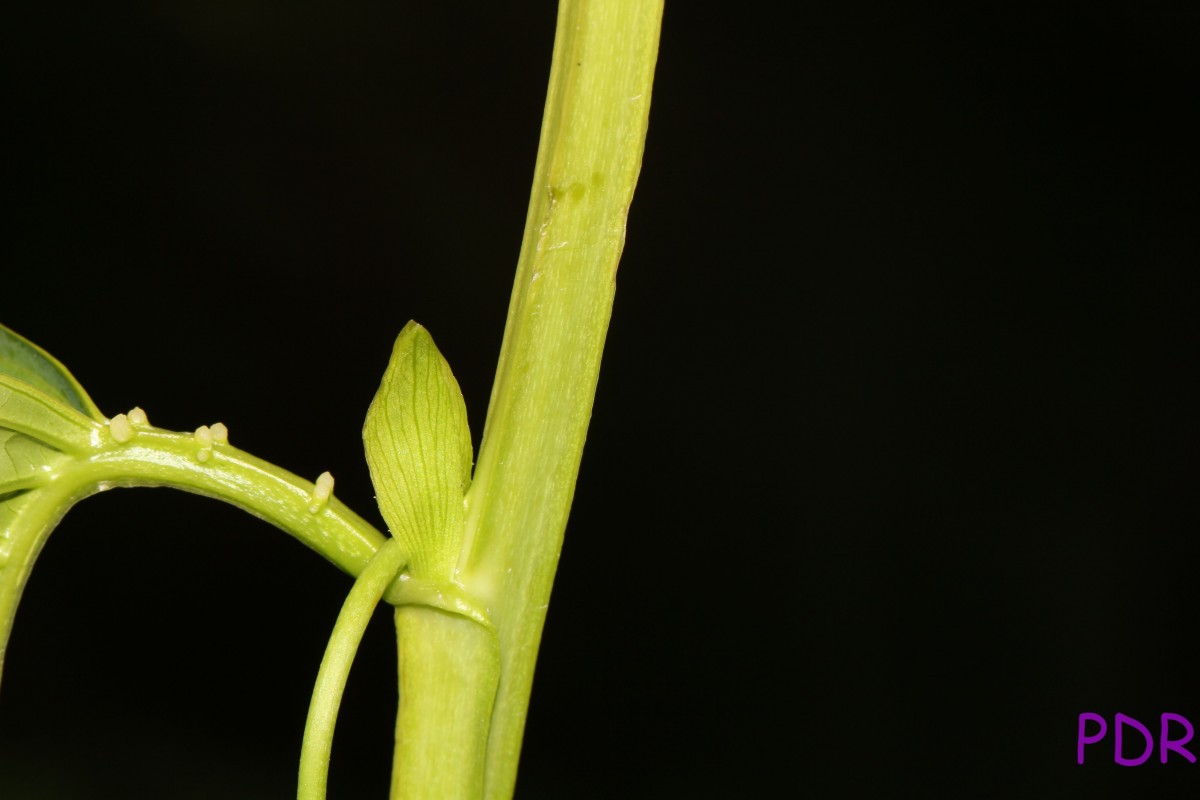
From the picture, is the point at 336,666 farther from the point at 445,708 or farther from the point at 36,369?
the point at 36,369

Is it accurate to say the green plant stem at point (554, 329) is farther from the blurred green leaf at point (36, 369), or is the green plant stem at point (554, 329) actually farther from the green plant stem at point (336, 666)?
the blurred green leaf at point (36, 369)

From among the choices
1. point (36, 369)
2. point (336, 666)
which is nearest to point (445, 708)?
point (336, 666)

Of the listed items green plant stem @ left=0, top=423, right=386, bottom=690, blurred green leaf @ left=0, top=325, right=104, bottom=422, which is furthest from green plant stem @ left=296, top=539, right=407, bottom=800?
blurred green leaf @ left=0, top=325, right=104, bottom=422

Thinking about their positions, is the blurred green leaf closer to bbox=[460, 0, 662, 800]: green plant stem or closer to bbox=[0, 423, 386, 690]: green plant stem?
bbox=[0, 423, 386, 690]: green plant stem

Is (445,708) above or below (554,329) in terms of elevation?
below

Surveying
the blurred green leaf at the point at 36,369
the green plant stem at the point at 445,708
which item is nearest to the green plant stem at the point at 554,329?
the green plant stem at the point at 445,708

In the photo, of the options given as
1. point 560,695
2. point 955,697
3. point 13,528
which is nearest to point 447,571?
point 13,528
